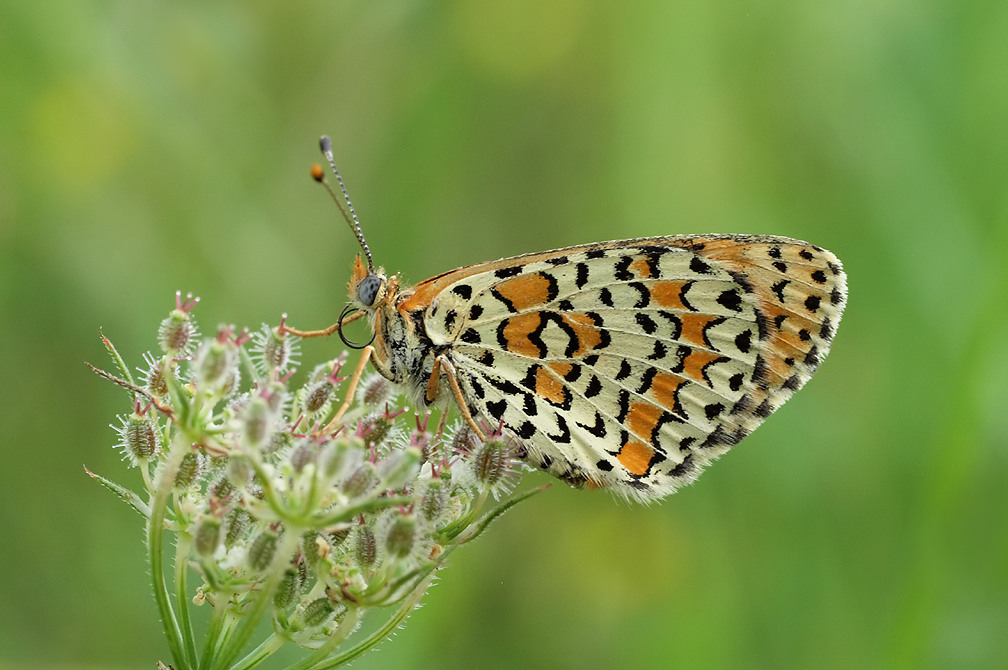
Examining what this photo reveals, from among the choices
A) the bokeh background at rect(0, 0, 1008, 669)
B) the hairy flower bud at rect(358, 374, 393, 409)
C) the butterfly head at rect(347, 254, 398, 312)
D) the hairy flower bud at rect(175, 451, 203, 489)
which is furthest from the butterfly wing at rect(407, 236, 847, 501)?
the hairy flower bud at rect(175, 451, 203, 489)

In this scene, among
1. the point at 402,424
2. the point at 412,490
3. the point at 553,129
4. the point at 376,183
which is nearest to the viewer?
the point at 412,490

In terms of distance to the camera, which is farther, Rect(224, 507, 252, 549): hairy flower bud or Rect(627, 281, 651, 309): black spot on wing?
Rect(627, 281, 651, 309): black spot on wing

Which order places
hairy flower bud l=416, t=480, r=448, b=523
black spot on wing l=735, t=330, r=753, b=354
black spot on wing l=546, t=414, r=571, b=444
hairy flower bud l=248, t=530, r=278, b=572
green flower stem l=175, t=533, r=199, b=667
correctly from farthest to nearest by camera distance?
black spot on wing l=735, t=330, r=753, b=354
black spot on wing l=546, t=414, r=571, b=444
hairy flower bud l=416, t=480, r=448, b=523
green flower stem l=175, t=533, r=199, b=667
hairy flower bud l=248, t=530, r=278, b=572

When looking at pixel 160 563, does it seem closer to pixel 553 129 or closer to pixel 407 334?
pixel 407 334

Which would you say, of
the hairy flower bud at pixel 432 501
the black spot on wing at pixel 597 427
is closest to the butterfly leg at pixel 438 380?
the black spot on wing at pixel 597 427

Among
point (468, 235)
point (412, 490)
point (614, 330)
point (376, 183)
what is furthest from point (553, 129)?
point (412, 490)

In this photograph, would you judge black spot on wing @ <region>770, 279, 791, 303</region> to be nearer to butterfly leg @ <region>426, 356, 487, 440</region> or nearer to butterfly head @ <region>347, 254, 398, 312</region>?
butterfly leg @ <region>426, 356, 487, 440</region>

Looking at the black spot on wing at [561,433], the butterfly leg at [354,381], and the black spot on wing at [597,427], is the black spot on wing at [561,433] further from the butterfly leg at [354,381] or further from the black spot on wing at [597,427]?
the butterfly leg at [354,381]
